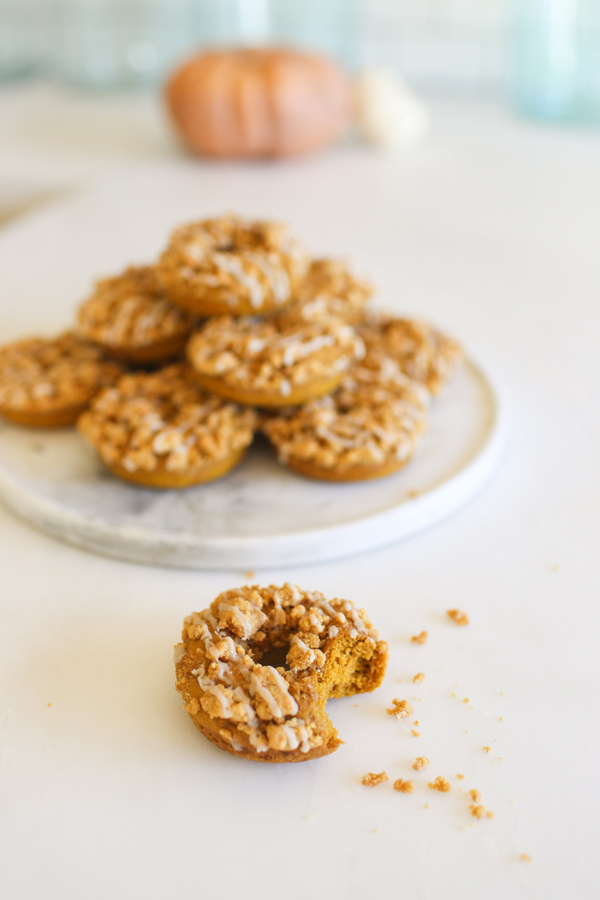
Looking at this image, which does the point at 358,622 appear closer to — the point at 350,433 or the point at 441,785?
the point at 441,785

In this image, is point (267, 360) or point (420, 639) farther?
point (267, 360)

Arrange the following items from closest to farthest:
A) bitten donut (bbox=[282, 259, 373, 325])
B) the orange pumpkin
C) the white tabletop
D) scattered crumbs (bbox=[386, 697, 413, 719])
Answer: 1. the white tabletop
2. scattered crumbs (bbox=[386, 697, 413, 719])
3. bitten donut (bbox=[282, 259, 373, 325])
4. the orange pumpkin

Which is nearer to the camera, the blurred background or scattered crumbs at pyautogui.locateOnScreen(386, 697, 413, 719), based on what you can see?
scattered crumbs at pyautogui.locateOnScreen(386, 697, 413, 719)

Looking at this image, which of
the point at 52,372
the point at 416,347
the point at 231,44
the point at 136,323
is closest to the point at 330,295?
the point at 416,347

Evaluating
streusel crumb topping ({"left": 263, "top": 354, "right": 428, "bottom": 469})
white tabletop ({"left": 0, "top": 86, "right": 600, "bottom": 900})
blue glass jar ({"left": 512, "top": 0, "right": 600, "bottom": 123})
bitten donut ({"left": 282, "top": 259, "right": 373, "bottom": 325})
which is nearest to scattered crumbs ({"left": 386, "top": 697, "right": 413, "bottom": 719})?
white tabletop ({"left": 0, "top": 86, "right": 600, "bottom": 900})

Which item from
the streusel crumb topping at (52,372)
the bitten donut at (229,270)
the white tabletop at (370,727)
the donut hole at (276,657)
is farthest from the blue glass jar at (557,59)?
the donut hole at (276,657)

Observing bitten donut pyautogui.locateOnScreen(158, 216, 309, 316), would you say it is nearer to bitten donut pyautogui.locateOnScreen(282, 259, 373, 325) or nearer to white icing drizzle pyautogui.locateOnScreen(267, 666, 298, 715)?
bitten donut pyautogui.locateOnScreen(282, 259, 373, 325)
